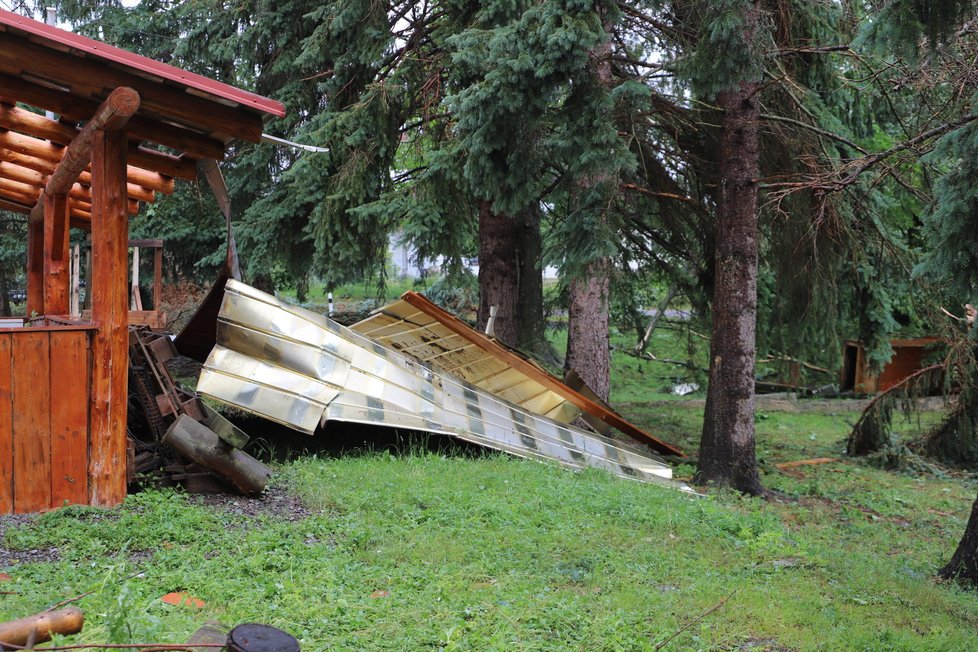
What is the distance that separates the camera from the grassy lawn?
4.71 metres

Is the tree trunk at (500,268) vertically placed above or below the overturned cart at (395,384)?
above

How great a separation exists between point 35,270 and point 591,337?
8003 mm

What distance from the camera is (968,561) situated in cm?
695

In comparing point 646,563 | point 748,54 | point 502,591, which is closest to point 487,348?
point 748,54

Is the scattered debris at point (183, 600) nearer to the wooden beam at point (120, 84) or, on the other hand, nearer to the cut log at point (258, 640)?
the cut log at point (258, 640)

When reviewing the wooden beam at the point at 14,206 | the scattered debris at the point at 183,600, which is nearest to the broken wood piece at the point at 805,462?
the scattered debris at the point at 183,600

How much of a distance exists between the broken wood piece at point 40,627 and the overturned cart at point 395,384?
5.48 metres

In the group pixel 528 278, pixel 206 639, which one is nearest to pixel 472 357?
pixel 528 278

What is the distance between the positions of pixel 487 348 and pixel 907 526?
545 centimetres

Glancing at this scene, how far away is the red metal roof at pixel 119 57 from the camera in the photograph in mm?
5891

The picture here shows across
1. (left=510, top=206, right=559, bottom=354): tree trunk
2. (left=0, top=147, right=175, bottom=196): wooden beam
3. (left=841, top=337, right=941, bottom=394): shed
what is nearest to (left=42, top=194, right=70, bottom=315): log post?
(left=0, top=147, right=175, bottom=196): wooden beam

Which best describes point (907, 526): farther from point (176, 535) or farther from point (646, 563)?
point (176, 535)

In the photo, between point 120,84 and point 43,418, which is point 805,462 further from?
point 120,84

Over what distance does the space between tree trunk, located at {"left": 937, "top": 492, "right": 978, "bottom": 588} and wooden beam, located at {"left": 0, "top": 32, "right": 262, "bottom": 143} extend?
6606mm
